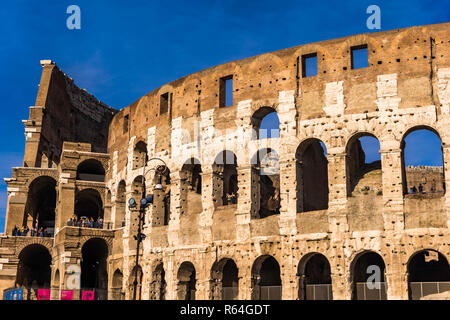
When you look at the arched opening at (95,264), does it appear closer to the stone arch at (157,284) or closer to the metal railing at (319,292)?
the stone arch at (157,284)

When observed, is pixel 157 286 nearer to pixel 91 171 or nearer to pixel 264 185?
pixel 264 185

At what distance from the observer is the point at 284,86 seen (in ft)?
89.7

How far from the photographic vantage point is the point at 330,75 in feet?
86.6

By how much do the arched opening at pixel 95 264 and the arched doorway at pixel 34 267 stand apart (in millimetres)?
2549

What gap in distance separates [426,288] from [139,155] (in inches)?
676

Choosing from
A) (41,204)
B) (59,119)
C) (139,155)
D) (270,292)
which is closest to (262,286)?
(270,292)

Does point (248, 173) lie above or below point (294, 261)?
above

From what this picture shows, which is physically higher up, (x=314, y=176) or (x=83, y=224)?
(x=314, y=176)

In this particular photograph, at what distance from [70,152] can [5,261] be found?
7.17 metres

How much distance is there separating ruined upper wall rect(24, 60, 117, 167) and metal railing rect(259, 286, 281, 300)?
16759 millimetres

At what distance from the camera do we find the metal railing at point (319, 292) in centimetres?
2473

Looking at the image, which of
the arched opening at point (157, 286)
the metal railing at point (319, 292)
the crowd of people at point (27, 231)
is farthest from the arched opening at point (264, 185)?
the crowd of people at point (27, 231)
